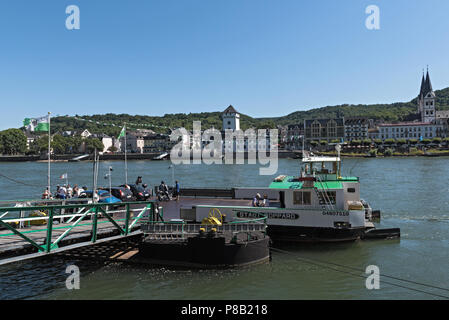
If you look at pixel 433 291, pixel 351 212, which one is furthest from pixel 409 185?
pixel 433 291

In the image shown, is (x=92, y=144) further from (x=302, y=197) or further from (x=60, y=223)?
(x=302, y=197)

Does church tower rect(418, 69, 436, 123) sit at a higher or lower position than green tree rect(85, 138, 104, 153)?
higher

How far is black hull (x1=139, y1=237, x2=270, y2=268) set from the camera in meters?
11.4

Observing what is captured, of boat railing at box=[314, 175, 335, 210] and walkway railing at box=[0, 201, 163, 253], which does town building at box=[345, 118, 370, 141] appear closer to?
boat railing at box=[314, 175, 335, 210]

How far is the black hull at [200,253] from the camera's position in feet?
37.3

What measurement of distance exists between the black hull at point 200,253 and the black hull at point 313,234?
300 cm

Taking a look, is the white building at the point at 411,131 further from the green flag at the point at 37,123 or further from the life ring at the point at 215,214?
the green flag at the point at 37,123

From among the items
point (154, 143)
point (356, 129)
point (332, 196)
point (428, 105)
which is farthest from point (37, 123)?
point (428, 105)

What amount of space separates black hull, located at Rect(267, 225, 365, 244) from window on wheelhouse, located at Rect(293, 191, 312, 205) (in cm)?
107

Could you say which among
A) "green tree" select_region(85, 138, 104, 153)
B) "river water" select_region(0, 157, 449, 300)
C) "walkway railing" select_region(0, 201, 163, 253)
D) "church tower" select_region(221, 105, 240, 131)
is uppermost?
"church tower" select_region(221, 105, 240, 131)

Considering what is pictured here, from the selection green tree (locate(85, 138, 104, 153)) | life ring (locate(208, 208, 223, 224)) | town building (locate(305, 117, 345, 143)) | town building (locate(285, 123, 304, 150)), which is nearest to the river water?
life ring (locate(208, 208, 223, 224))

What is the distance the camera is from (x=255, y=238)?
1198 cm

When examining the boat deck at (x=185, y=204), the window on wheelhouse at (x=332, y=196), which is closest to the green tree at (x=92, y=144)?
the boat deck at (x=185, y=204)

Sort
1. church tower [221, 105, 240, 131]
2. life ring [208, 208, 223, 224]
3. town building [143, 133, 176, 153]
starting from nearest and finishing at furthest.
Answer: life ring [208, 208, 223, 224] → church tower [221, 105, 240, 131] → town building [143, 133, 176, 153]
